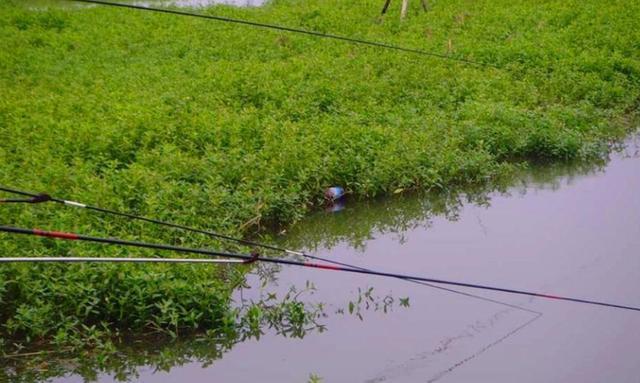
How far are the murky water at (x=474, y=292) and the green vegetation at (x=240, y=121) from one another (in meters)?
0.32

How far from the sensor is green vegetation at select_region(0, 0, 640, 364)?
215 inches

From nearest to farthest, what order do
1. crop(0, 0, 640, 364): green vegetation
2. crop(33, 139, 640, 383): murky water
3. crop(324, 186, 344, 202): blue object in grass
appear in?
1. crop(33, 139, 640, 383): murky water
2. crop(0, 0, 640, 364): green vegetation
3. crop(324, 186, 344, 202): blue object in grass

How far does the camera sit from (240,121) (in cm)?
827

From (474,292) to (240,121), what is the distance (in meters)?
3.16

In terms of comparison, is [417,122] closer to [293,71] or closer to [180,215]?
[293,71]

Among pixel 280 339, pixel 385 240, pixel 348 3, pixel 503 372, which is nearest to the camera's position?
pixel 503 372

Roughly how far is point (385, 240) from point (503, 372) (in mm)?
2175

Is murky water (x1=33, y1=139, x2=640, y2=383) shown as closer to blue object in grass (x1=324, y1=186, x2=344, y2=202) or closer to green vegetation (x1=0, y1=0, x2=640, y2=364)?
blue object in grass (x1=324, y1=186, x2=344, y2=202)

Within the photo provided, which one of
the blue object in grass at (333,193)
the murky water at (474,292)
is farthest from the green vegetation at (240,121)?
the murky water at (474,292)

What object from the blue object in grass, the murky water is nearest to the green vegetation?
the blue object in grass

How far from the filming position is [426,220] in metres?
7.46

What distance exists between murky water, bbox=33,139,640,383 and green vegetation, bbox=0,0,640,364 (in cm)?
32

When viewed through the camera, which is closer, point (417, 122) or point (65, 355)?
point (65, 355)

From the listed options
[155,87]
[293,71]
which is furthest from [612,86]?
[155,87]
